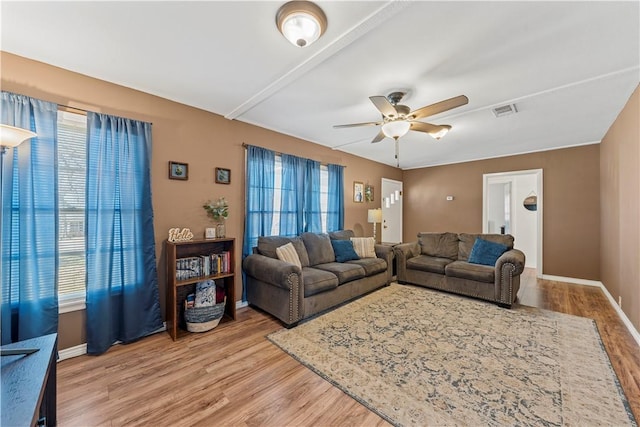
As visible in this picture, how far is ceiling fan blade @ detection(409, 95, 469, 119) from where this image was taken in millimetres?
2160

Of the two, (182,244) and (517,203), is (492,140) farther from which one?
(182,244)

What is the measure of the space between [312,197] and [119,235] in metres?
2.74

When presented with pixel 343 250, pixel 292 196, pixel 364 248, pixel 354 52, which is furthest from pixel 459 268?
pixel 354 52

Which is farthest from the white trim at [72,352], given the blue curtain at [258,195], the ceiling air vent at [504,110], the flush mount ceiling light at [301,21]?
the ceiling air vent at [504,110]

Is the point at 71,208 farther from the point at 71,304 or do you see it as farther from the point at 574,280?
the point at 574,280

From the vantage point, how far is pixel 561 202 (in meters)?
4.80

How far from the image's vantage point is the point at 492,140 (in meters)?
4.41

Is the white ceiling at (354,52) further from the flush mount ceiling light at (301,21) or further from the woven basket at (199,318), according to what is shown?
the woven basket at (199,318)

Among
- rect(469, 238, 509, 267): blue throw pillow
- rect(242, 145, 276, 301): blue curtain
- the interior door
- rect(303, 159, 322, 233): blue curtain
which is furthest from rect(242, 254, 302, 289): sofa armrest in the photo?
the interior door

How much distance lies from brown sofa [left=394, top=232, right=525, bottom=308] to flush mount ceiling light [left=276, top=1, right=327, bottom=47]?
11.8 feet

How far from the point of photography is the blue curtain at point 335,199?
190 inches

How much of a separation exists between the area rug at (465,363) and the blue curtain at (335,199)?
190cm

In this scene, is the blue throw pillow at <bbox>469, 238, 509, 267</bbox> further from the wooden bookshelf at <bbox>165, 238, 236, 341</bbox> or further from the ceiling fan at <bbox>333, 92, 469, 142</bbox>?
the wooden bookshelf at <bbox>165, 238, 236, 341</bbox>

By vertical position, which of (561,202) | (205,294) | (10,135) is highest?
(10,135)
